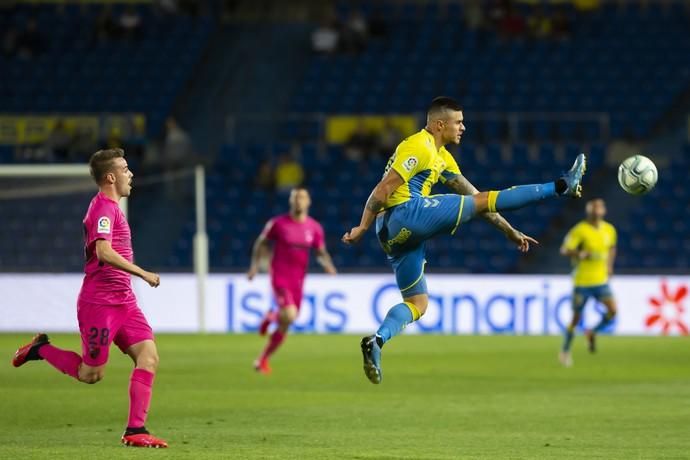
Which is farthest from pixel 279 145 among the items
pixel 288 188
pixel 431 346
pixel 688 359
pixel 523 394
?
pixel 523 394

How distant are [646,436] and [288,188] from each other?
1895cm

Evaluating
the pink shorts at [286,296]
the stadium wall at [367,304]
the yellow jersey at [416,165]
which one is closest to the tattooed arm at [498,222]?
the yellow jersey at [416,165]

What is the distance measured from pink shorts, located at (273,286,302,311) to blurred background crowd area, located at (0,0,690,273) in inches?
287

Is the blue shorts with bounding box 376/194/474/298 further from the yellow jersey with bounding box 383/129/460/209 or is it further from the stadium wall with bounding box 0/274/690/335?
the stadium wall with bounding box 0/274/690/335

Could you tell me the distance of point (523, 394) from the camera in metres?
14.4

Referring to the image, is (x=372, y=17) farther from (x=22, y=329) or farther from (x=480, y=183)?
(x=22, y=329)

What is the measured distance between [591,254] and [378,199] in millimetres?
9879

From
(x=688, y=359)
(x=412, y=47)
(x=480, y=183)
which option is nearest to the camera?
(x=688, y=359)

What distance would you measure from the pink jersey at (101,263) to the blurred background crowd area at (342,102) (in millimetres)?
15505

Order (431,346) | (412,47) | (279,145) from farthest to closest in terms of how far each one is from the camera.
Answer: (412,47)
(279,145)
(431,346)

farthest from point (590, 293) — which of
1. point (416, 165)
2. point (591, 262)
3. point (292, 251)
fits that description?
point (416, 165)

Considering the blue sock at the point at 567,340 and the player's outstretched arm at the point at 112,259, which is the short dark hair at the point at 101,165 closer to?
the player's outstretched arm at the point at 112,259

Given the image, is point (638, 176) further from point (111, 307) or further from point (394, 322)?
point (111, 307)

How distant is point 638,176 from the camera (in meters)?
10.4
